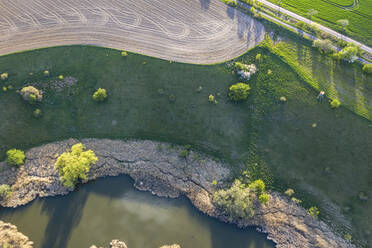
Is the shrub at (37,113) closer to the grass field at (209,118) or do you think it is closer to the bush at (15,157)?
the grass field at (209,118)

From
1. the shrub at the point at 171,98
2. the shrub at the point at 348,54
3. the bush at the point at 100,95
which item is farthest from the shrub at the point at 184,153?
the shrub at the point at 348,54

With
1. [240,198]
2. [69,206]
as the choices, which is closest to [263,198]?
[240,198]

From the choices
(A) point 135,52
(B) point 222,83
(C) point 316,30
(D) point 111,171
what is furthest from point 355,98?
(D) point 111,171

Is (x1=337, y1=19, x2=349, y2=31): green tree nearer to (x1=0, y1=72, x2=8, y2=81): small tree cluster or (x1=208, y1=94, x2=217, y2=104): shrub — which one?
(x1=208, y1=94, x2=217, y2=104): shrub

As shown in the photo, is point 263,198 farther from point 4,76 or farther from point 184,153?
point 4,76

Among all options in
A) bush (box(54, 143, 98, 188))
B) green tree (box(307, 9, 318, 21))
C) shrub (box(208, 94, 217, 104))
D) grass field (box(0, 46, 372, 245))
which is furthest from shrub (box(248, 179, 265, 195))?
green tree (box(307, 9, 318, 21))

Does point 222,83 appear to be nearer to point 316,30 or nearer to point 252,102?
point 252,102
